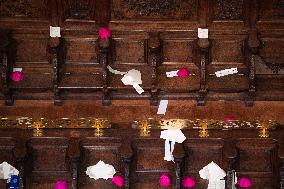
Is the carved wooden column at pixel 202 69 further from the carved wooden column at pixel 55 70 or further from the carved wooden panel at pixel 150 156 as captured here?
the carved wooden column at pixel 55 70

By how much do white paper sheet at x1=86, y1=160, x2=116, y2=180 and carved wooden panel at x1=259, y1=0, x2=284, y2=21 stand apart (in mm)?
1880

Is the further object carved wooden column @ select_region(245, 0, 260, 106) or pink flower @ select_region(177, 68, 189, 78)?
pink flower @ select_region(177, 68, 189, 78)

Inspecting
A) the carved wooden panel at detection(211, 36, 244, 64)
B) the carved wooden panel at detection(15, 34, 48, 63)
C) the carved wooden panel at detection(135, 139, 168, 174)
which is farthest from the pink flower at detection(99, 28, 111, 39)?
the carved wooden panel at detection(135, 139, 168, 174)

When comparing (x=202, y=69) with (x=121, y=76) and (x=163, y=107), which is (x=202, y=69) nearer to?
(x=163, y=107)

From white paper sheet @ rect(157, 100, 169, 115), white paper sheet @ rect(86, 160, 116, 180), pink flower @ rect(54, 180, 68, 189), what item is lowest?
pink flower @ rect(54, 180, 68, 189)

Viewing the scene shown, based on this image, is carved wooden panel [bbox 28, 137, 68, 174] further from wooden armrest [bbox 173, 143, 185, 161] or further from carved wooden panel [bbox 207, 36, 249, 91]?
carved wooden panel [bbox 207, 36, 249, 91]

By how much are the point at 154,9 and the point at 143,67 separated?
1.70 ft

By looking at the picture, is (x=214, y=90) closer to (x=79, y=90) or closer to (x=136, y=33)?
(x=136, y=33)

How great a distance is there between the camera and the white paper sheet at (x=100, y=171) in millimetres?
4930

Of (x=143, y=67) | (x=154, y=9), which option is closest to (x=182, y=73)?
(x=143, y=67)

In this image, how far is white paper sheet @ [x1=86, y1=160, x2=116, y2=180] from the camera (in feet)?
16.2

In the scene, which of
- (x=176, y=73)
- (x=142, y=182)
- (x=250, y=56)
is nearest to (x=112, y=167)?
(x=142, y=182)

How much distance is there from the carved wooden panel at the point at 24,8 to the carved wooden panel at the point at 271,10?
6.17 ft

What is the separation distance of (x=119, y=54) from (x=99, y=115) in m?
0.62
